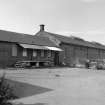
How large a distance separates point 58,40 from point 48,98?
26338 mm

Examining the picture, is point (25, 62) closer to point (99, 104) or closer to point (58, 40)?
point (58, 40)

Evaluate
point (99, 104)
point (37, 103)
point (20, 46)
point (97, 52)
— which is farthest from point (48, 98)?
point (97, 52)

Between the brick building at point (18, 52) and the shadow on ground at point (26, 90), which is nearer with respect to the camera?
the shadow on ground at point (26, 90)

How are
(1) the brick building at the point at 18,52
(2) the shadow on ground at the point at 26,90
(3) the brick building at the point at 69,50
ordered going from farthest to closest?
(3) the brick building at the point at 69,50, (1) the brick building at the point at 18,52, (2) the shadow on ground at the point at 26,90

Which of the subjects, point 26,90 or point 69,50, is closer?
point 26,90

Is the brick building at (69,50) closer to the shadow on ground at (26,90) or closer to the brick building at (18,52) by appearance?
the brick building at (18,52)

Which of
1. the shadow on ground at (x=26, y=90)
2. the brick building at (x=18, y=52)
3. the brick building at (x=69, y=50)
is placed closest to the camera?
the shadow on ground at (x=26, y=90)

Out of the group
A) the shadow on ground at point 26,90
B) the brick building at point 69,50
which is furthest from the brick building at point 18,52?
the shadow on ground at point 26,90

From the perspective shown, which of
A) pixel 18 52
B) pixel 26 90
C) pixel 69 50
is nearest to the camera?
pixel 26 90

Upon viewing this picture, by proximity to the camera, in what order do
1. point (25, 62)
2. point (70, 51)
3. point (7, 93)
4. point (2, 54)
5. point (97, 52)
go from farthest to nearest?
point (97, 52) < point (70, 51) < point (25, 62) < point (2, 54) < point (7, 93)

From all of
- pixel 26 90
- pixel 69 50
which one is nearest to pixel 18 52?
pixel 69 50

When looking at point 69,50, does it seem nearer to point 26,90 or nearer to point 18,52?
point 18,52

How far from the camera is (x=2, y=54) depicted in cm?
2202

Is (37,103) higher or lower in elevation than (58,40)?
lower
